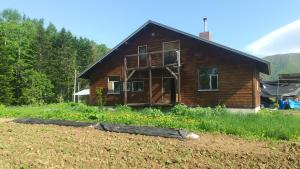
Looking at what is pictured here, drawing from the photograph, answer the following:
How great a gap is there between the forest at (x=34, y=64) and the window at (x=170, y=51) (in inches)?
1014

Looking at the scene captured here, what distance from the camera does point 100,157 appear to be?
7.89 m

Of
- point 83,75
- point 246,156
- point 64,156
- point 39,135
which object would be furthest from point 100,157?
point 83,75

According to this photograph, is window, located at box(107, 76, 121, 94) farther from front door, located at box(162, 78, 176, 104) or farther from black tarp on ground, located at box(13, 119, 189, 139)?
black tarp on ground, located at box(13, 119, 189, 139)

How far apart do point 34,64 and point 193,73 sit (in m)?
38.5

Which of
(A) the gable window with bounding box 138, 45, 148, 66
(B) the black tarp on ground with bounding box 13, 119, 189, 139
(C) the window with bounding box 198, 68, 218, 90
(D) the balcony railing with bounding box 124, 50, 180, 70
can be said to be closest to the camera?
(B) the black tarp on ground with bounding box 13, 119, 189, 139

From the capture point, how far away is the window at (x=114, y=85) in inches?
1011

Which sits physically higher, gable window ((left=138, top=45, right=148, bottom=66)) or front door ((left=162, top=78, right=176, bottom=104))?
gable window ((left=138, top=45, right=148, bottom=66))

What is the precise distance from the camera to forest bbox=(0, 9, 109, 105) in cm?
4397

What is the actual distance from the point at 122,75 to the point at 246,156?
1831 centimetres

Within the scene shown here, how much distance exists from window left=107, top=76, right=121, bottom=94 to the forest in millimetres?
21120

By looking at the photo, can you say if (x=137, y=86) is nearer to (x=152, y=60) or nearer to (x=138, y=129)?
(x=152, y=60)

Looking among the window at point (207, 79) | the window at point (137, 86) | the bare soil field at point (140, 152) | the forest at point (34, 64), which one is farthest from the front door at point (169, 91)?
the forest at point (34, 64)

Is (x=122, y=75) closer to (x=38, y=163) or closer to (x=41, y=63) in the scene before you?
(x=38, y=163)

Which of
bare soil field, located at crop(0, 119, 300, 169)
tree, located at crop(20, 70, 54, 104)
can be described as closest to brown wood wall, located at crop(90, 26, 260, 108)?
bare soil field, located at crop(0, 119, 300, 169)
